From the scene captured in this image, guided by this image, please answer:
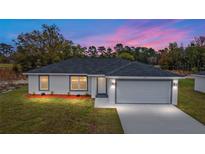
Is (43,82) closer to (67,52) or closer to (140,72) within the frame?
(140,72)

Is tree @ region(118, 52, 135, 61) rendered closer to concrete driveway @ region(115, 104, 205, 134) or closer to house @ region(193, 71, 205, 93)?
house @ region(193, 71, 205, 93)

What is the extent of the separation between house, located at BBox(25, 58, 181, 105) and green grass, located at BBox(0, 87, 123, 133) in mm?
2401

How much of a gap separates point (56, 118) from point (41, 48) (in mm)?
21708

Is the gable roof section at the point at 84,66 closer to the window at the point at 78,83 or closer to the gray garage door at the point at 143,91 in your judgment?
the window at the point at 78,83

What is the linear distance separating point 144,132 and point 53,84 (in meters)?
10.2

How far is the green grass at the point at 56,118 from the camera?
8094 mm

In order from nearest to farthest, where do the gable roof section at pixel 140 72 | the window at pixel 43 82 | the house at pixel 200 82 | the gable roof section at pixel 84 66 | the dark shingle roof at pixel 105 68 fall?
the gable roof section at pixel 140 72, the dark shingle roof at pixel 105 68, the gable roof section at pixel 84 66, the window at pixel 43 82, the house at pixel 200 82

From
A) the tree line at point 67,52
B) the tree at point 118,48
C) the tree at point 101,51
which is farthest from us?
the tree at point 118,48

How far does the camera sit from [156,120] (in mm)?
9391

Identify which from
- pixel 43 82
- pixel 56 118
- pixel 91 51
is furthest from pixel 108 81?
pixel 91 51

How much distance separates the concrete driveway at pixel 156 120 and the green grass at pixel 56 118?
563 mm

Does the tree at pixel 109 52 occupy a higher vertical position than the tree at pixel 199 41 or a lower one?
lower

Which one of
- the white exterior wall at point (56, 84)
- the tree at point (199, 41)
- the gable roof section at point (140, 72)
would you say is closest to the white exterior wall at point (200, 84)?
the gable roof section at point (140, 72)
